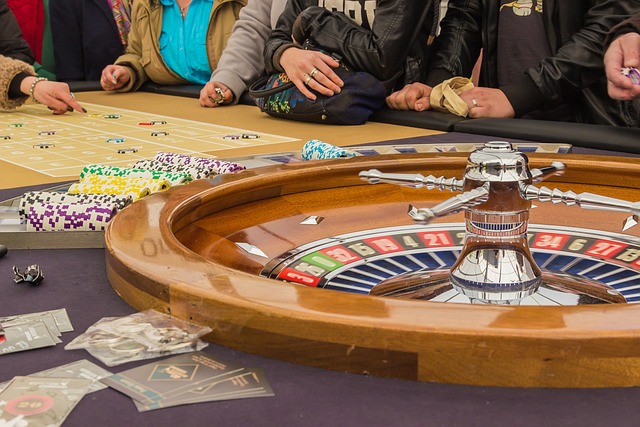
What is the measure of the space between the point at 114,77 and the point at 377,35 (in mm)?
1971

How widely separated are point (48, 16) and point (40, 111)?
9.67ft

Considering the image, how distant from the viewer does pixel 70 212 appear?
1.23m

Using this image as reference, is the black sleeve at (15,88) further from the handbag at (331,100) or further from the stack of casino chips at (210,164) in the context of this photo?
the stack of casino chips at (210,164)

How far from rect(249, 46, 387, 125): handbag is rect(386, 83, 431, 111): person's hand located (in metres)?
0.05

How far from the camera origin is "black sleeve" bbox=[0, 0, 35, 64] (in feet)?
16.6

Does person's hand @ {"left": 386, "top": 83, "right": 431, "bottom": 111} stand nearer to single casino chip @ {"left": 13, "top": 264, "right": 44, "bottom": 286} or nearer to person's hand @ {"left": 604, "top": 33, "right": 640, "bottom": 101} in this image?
person's hand @ {"left": 604, "top": 33, "right": 640, "bottom": 101}

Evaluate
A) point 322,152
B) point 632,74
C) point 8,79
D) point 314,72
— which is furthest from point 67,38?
point 322,152

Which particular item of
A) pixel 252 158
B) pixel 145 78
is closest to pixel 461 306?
pixel 252 158

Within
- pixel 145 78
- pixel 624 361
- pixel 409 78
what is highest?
pixel 624 361

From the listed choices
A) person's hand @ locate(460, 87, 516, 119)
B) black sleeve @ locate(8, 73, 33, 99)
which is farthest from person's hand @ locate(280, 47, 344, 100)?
black sleeve @ locate(8, 73, 33, 99)

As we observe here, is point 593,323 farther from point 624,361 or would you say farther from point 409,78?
point 409,78

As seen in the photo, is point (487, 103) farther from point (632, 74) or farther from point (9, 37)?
point (9, 37)

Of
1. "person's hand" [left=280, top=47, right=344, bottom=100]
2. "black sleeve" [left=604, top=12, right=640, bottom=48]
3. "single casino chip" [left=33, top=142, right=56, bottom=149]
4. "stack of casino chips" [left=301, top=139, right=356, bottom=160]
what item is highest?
"black sleeve" [left=604, top=12, right=640, bottom=48]

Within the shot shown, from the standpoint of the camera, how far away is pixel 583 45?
319cm
